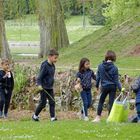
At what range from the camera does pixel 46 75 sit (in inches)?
591

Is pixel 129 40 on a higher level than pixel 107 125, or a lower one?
lower

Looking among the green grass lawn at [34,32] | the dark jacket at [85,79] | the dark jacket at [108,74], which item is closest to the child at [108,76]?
the dark jacket at [108,74]

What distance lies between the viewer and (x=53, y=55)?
48.3 ft

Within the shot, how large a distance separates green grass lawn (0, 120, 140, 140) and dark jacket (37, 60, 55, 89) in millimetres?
1349

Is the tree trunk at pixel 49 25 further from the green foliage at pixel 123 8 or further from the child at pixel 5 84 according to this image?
the child at pixel 5 84

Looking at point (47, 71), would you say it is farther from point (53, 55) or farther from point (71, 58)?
point (71, 58)

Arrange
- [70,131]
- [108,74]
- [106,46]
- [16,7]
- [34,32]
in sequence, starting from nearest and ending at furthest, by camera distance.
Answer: [70,131], [108,74], [106,46], [16,7], [34,32]

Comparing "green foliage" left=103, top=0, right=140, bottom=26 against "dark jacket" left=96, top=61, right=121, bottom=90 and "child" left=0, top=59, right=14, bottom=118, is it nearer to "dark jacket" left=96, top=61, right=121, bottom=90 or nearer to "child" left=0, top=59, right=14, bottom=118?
"child" left=0, top=59, right=14, bottom=118

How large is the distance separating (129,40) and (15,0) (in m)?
7.26

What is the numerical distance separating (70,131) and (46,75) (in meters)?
2.62

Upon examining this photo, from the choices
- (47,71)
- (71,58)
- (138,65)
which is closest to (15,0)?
(71,58)

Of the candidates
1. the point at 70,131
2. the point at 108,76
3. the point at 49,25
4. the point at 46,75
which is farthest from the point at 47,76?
the point at 49,25

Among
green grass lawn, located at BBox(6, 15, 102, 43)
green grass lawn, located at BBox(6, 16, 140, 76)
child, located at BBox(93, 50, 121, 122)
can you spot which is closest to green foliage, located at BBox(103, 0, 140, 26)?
green grass lawn, located at BBox(6, 16, 140, 76)

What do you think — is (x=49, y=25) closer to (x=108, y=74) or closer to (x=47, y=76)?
(x=47, y=76)
